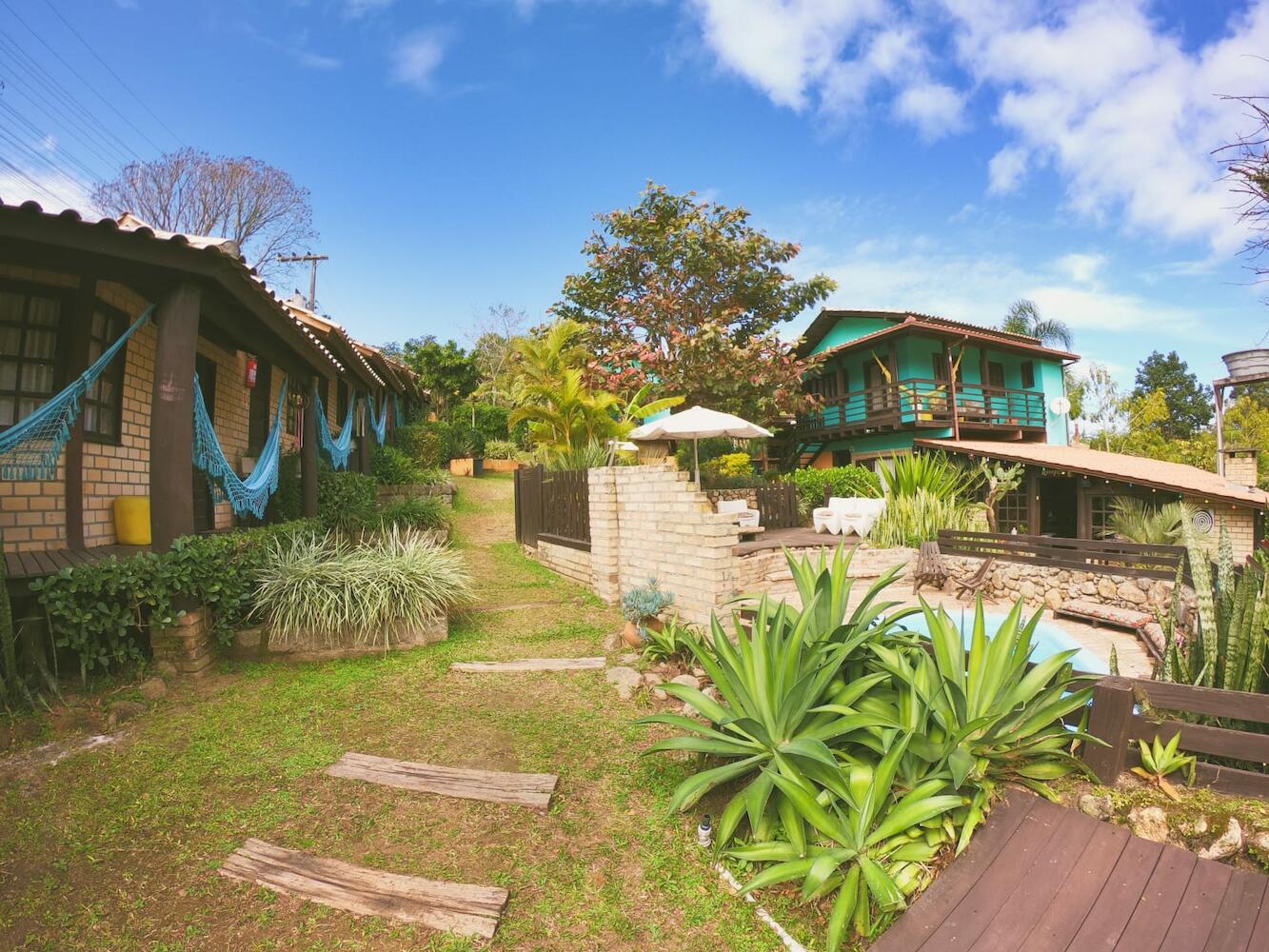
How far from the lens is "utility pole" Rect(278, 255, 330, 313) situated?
76.1ft

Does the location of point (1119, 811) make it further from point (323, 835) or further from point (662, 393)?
point (662, 393)

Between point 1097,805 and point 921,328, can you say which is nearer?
point 1097,805

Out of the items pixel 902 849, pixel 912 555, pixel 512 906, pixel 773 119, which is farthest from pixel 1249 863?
pixel 773 119

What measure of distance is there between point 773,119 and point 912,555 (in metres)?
10.3

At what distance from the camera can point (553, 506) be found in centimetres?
983

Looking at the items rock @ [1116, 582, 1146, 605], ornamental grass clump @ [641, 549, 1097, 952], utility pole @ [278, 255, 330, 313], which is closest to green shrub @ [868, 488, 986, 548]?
rock @ [1116, 582, 1146, 605]

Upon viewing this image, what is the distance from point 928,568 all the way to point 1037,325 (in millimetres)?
24636

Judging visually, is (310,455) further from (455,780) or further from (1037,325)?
(1037,325)

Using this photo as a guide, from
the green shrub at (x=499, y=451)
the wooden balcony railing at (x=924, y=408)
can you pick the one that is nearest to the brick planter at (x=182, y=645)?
the green shrub at (x=499, y=451)

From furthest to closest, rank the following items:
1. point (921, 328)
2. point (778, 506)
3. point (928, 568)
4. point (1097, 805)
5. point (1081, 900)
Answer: point (921, 328), point (778, 506), point (928, 568), point (1097, 805), point (1081, 900)

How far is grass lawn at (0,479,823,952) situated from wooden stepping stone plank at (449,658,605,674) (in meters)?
0.33

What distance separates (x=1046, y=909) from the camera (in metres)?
2.20

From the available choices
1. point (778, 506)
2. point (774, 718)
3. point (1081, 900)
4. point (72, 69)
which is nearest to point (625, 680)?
point (774, 718)

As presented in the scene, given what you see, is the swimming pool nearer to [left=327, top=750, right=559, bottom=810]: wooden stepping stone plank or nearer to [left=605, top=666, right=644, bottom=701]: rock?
[left=605, top=666, right=644, bottom=701]: rock
